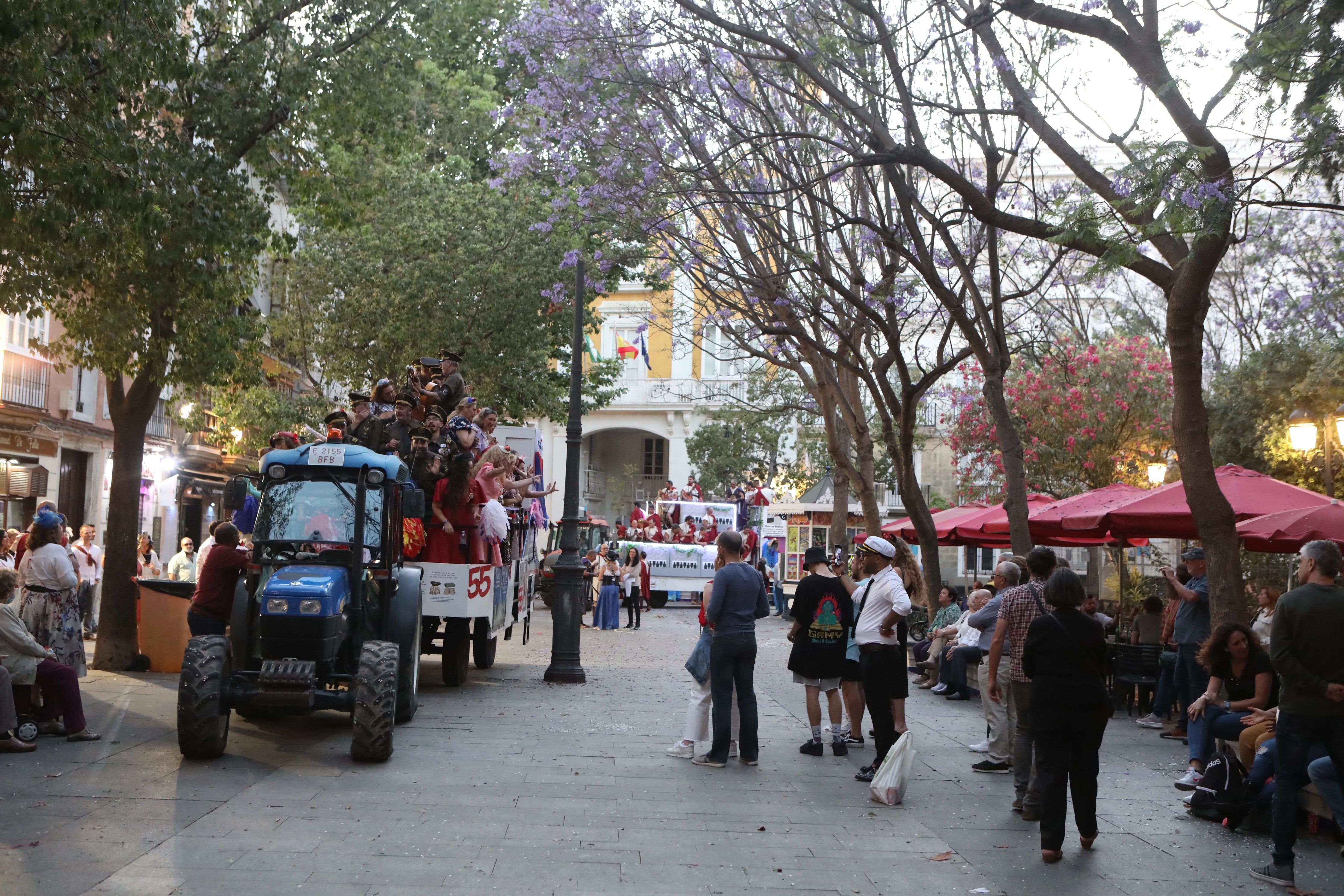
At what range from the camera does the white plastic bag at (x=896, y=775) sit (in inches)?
339

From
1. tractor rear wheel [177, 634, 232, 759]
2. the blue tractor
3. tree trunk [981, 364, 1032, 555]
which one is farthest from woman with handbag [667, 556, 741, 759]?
tree trunk [981, 364, 1032, 555]

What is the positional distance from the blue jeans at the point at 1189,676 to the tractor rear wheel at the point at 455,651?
7817 mm

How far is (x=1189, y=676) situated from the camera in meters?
12.2

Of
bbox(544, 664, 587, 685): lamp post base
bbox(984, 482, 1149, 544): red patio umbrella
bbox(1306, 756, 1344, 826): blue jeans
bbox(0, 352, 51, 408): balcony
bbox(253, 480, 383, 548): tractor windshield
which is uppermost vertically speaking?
bbox(0, 352, 51, 408): balcony

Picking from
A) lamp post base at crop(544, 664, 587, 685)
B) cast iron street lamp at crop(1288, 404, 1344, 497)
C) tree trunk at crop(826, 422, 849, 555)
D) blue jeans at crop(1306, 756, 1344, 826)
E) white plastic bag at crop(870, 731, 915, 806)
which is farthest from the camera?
tree trunk at crop(826, 422, 849, 555)

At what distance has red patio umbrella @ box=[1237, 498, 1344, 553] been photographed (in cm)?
1253

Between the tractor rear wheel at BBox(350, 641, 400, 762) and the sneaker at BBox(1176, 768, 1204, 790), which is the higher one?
the tractor rear wheel at BBox(350, 641, 400, 762)

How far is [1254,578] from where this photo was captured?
23.7m

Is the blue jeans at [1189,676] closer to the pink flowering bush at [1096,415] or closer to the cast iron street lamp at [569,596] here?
the cast iron street lamp at [569,596]

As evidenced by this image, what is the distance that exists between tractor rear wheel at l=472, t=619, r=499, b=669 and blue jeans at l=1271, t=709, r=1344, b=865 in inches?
A: 391

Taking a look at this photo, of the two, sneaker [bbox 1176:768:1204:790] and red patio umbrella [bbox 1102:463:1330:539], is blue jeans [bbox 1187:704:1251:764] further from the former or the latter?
red patio umbrella [bbox 1102:463:1330:539]

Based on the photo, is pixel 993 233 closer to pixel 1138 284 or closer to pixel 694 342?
pixel 694 342

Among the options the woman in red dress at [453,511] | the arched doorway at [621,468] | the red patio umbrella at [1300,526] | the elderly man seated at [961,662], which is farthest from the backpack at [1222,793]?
the arched doorway at [621,468]

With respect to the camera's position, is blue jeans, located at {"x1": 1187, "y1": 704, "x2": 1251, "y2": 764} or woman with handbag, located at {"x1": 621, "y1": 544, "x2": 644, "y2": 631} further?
woman with handbag, located at {"x1": 621, "y1": 544, "x2": 644, "y2": 631}
